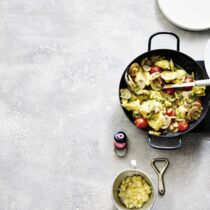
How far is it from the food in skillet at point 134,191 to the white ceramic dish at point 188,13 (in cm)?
59

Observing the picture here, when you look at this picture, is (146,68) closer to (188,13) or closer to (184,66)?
(184,66)

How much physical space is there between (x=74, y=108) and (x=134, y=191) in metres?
0.38

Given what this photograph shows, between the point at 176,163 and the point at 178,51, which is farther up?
the point at 178,51

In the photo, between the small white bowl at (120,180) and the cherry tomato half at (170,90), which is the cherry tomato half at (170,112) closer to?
the cherry tomato half at (170,90)

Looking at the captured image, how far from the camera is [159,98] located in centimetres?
151

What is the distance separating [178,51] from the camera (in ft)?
4.98

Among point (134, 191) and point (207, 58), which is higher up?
point (207, 58)

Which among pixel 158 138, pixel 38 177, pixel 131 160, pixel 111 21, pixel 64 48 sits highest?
pixel 111 21

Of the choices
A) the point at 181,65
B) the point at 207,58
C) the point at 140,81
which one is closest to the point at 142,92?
the point at 140,81

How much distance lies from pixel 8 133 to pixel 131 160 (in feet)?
1.54

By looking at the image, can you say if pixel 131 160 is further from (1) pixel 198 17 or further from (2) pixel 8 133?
(1) pixel 198 17

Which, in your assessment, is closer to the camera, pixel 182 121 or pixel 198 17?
pixel 182 121

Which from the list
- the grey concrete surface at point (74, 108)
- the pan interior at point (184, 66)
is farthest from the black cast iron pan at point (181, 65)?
the grey concrete surface at point (74, 108)

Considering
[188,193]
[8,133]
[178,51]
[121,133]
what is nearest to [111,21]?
[178,51]
